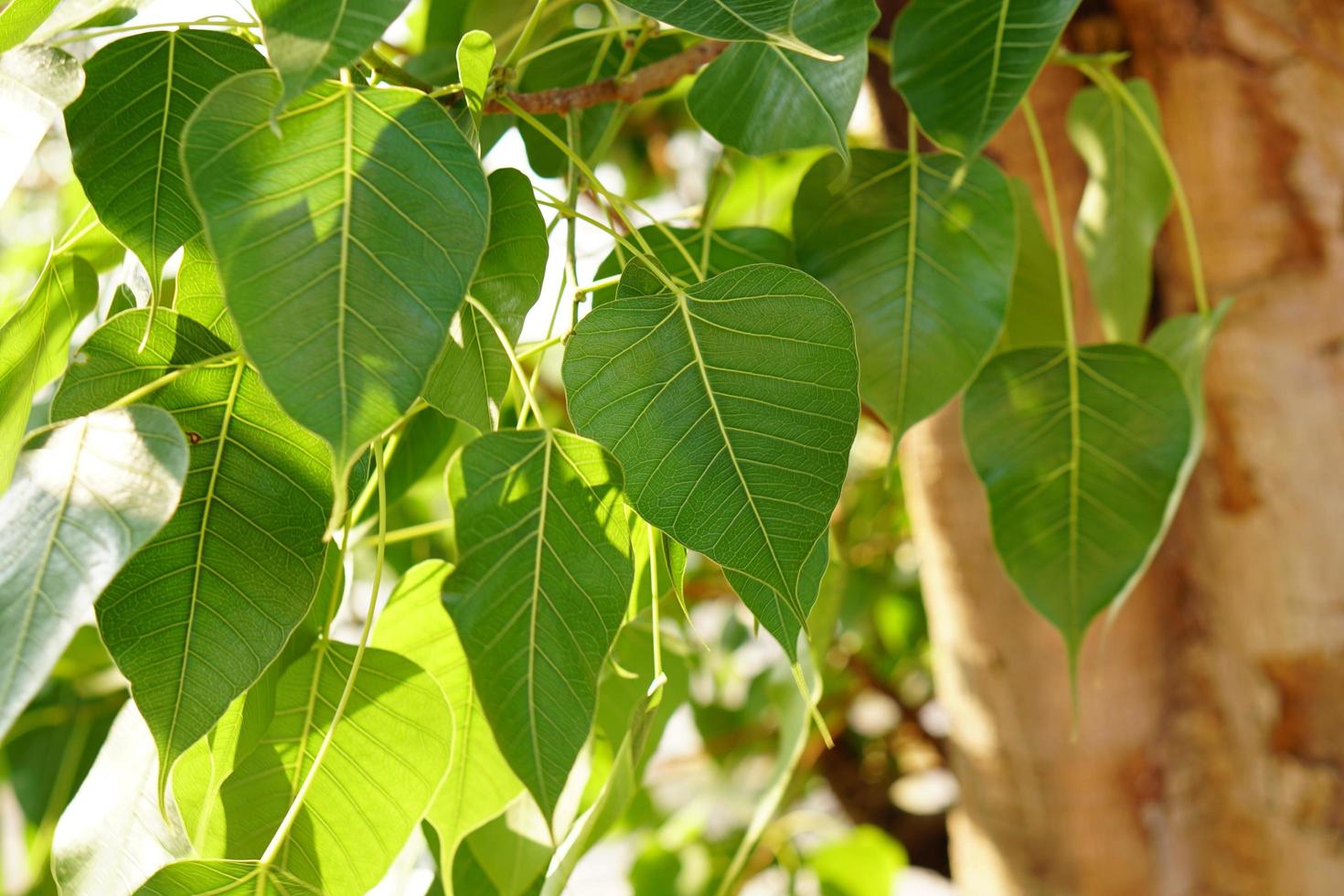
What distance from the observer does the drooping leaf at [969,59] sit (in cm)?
30

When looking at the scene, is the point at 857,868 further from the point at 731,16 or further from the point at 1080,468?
the point at 731,16

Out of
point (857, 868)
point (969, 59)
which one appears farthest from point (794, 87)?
point (857, 868)

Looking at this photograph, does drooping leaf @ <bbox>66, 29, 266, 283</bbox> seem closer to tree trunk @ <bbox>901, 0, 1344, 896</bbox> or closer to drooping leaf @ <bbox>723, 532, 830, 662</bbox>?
drooping leaf @ <bbox>723, 532, 830, 662</bbox>

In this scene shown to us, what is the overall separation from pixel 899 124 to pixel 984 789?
14.0 inches

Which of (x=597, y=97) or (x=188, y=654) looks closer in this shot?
(x=188, y=654)

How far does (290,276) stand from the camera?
0.21 meters

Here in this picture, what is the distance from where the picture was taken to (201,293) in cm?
30

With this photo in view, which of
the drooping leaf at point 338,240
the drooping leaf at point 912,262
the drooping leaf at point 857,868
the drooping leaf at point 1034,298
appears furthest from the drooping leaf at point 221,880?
the drooping leaf at point 857,868

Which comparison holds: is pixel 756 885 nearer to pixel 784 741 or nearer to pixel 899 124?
pixel 784 741

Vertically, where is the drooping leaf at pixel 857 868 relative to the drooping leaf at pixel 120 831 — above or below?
below

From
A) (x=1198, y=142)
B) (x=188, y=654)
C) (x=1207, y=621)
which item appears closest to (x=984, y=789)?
(x=1207, y=621)

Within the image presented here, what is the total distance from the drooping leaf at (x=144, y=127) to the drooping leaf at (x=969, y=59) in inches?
7.6

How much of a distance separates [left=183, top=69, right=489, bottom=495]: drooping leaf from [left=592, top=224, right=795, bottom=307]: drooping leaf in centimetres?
14

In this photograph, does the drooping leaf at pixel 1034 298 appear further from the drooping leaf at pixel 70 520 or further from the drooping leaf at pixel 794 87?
the drooping leaf at pixel 70 520
